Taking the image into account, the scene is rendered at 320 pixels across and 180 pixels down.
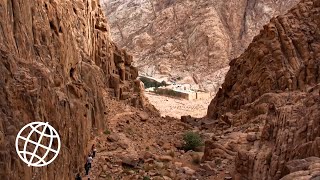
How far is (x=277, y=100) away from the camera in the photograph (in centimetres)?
2459

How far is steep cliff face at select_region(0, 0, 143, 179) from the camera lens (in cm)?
1144

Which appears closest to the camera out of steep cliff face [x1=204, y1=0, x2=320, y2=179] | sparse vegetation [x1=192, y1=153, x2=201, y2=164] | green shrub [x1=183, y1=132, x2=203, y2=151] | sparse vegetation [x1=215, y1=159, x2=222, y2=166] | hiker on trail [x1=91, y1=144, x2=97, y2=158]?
steep cliff face [x1=204, y1=0, x2=320, y2=179]

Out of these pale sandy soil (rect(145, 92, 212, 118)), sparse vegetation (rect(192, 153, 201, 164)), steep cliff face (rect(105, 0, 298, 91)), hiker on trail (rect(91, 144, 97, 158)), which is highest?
steep cliff face (rect(105, 0, 298, 91))

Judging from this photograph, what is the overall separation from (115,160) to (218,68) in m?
66.5

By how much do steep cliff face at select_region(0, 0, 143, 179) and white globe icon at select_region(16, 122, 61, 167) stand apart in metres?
0.17

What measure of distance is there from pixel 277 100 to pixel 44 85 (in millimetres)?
14984

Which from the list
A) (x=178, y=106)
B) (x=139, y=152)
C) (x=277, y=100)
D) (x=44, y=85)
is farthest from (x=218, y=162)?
(x=178, y=106)

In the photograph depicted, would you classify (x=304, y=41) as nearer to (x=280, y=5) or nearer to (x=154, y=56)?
(x=154, y=56)

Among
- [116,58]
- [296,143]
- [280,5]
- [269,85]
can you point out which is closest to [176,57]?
[280,5]

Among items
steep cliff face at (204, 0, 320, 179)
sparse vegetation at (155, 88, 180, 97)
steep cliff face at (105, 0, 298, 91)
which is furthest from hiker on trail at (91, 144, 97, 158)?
steep cliff face at (105, 0, 298, 91)

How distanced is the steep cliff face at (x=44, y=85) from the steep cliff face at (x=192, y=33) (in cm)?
5983

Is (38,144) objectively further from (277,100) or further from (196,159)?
(277,100)

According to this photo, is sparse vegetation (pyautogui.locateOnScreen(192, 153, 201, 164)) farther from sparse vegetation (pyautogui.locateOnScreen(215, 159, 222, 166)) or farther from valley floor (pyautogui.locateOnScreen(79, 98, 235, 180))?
sparse vegetation (pyautogui.locateOnScreen(215, 159, 222, 166))

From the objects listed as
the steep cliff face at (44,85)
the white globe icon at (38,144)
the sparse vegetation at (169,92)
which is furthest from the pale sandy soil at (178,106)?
the white globe icon at (38,144)
